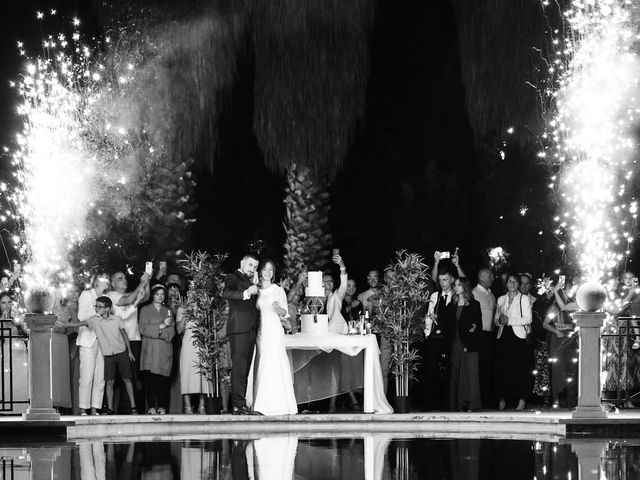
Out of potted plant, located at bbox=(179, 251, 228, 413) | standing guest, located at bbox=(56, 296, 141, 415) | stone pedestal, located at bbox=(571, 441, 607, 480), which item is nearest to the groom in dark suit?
potted plant, located at bbox=(179, 251, 228, 413)

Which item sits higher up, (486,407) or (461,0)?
(461,0)

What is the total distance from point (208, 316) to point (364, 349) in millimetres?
2131

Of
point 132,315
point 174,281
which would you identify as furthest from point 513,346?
point 132,315

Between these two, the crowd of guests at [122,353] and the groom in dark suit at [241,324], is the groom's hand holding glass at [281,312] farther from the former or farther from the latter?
the crowd of guests at [122,353]

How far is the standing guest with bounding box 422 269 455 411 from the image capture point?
2153cm

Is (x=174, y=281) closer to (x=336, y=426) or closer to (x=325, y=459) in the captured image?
(x=336, y=426)

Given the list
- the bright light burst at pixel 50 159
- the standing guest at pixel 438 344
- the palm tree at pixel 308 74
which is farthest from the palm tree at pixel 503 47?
the standing guest at pixel 438 344

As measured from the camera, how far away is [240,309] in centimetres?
2038

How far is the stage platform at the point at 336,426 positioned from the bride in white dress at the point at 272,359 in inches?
13.0

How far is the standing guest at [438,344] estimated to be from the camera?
70.6ft

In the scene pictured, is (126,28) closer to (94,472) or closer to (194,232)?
(194,232)

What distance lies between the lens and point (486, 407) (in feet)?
73.0

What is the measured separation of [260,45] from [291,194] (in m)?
10.1

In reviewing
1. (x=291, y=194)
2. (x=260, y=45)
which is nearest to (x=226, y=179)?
(x=291, y=194)
